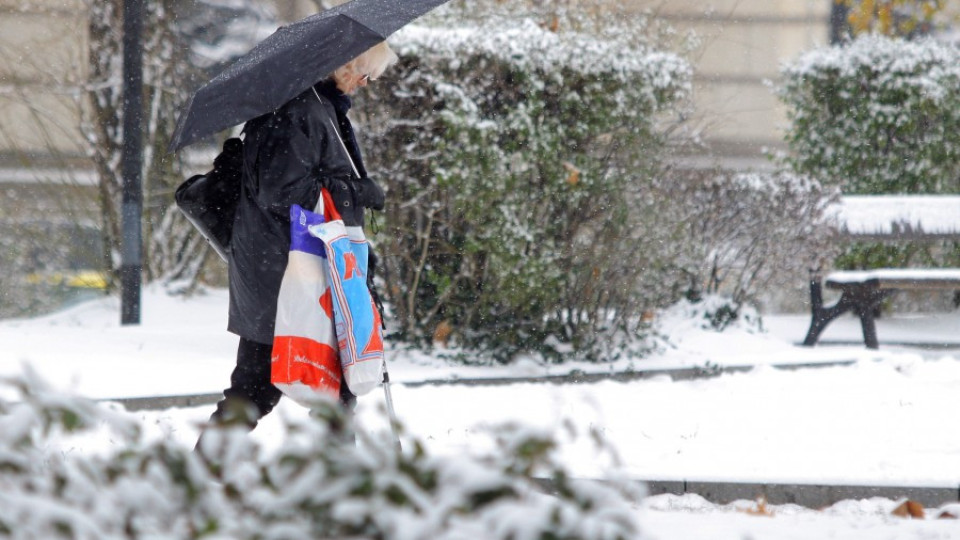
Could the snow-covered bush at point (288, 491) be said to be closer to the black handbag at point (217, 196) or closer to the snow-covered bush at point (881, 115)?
the black handbag at point (217, 196)

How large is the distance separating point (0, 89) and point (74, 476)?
10013 mm

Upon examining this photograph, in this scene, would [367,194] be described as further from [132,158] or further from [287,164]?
[132,158]

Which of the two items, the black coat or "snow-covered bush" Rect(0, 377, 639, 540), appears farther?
the black coat

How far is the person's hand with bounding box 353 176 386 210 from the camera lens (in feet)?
14.0

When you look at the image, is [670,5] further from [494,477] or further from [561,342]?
[494,477]

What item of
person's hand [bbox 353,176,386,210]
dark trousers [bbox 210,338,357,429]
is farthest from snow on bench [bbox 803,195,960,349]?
dark trousers [bbox 210,338,357,429]

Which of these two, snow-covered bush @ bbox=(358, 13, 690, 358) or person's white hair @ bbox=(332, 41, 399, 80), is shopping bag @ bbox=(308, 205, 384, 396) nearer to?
person's white hair @ bbox=(332, 41, 399, 80)

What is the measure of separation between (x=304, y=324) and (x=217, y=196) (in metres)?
0.66

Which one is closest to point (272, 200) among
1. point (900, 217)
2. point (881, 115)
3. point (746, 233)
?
point (746, 233)

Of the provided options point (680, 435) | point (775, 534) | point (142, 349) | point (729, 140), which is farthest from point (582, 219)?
point (729, 140)

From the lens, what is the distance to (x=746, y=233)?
9.33 m

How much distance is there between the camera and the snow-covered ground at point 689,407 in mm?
4422

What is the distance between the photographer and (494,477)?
5.19 feet

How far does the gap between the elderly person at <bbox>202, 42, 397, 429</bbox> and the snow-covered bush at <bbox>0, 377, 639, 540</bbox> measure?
7.85ft
